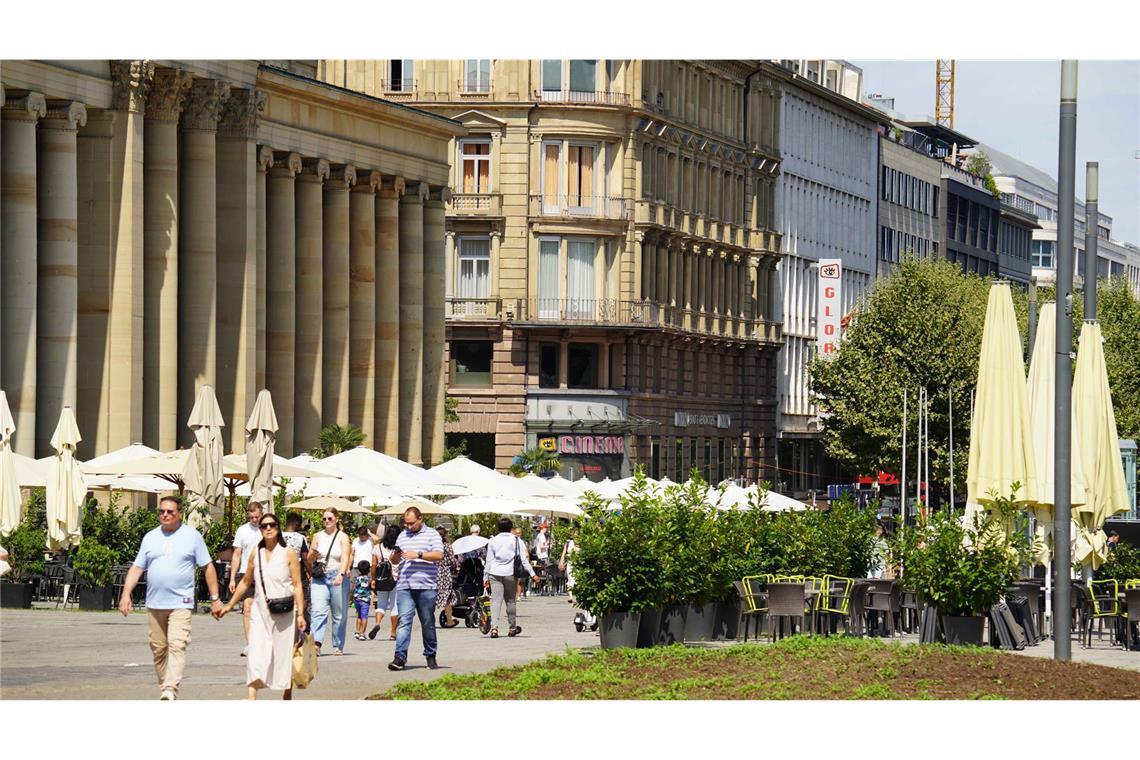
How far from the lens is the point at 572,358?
96.1m

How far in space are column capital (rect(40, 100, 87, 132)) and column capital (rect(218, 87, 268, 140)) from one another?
9271 millimetres

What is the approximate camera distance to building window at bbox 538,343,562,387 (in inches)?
3750

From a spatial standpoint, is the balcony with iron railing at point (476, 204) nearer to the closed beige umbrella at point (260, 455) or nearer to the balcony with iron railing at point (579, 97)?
the balcony with iron railing at point (579, 97)

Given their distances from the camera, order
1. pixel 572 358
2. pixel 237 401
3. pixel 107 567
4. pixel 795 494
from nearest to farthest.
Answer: pixel 107 567, pixel 237 401, pixel 572 358, pixel 795 494

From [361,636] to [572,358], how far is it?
58.3 metres

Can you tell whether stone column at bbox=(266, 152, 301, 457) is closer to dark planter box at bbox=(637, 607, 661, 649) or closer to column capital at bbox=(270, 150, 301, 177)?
column capital at bbox=(270, 150, 301, 177)

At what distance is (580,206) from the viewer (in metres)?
95.3

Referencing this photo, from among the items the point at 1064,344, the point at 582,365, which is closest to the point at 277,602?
the point at 1064,344

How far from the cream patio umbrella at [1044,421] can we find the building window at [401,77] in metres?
55.7

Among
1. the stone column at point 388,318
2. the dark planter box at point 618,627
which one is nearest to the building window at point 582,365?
the stone column at point 388,318
